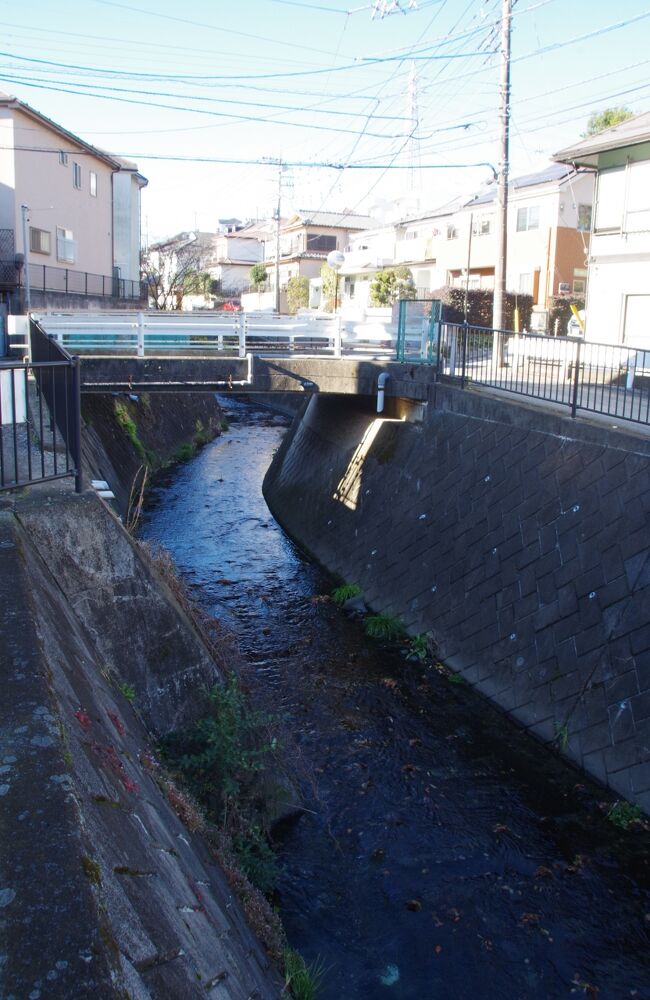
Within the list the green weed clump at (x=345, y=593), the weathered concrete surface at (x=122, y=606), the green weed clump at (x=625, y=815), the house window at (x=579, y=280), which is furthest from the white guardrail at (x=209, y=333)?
the house window at (x=579, y=280)

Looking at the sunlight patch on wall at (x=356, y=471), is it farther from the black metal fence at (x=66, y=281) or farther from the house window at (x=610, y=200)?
the black metal fence at (x=66, y=281)

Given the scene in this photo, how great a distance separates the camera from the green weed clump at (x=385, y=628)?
1239 cm

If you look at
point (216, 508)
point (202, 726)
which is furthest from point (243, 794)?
point (216, 508)

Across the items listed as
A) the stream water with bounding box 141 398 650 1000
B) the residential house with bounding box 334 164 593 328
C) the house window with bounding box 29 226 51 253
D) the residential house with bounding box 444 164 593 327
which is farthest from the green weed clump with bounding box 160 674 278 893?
the residential house with bounding box 444 164 593 327

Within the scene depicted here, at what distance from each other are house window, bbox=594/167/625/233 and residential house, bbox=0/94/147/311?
17.7m

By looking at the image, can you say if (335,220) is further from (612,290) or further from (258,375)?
(258,375)

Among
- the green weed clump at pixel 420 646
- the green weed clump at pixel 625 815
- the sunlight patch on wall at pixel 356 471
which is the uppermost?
the sunlight patch on wall at pixel 356 471

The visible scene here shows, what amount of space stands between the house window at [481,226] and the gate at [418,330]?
27.6 m

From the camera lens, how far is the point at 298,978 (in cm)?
559

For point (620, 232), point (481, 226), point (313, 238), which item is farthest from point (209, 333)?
point (313, 238)

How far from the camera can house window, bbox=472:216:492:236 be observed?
1607 inches

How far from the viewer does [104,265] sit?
37.1 metres

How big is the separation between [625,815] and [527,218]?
34.5 m

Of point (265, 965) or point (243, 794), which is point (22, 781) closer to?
point (265, 965)
